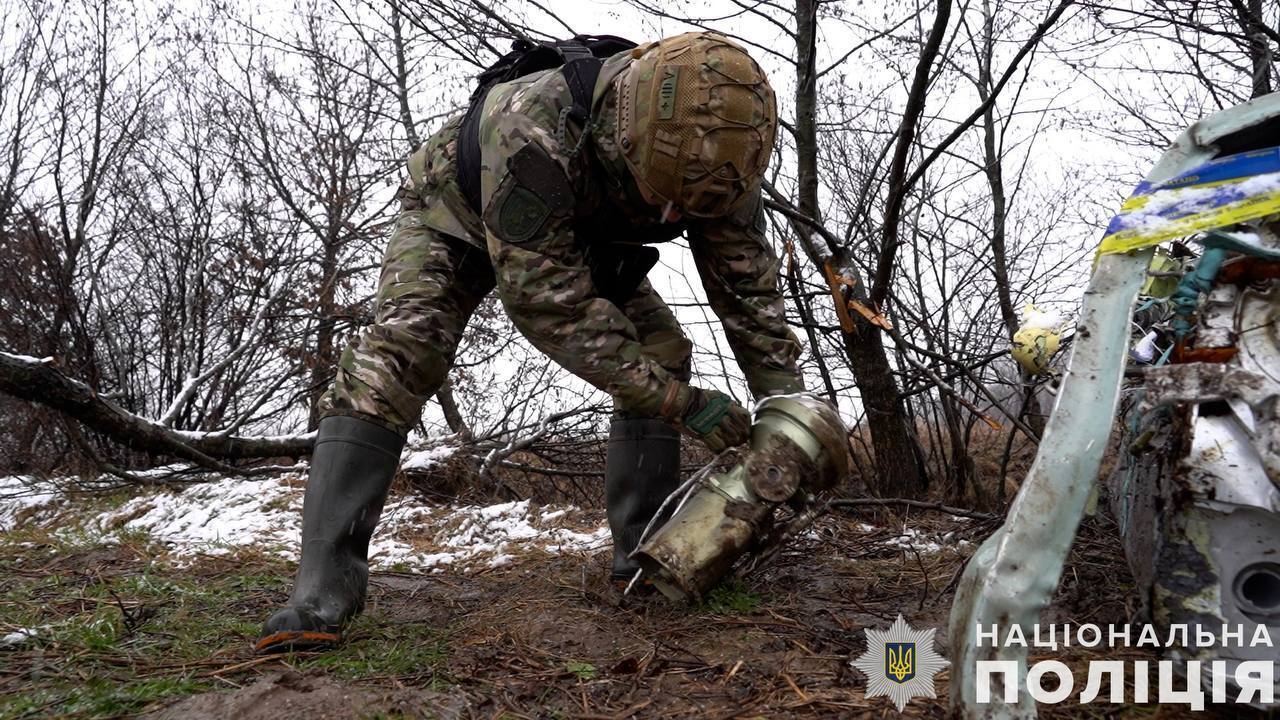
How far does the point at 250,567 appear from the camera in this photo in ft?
11.0

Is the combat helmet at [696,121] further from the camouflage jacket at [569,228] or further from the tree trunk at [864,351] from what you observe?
the tree trunk at [864,351]

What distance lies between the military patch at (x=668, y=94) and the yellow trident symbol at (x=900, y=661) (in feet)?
4.46

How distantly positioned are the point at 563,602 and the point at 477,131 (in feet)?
4.75

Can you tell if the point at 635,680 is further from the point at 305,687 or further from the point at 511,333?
the point at 511,333

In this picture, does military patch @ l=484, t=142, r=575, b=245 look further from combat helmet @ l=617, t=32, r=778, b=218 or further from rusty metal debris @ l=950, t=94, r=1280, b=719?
rusty metal debris @ l=950, t=94, r=1280, b=719

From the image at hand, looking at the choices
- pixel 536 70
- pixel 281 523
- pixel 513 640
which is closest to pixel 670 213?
pixel 536 70

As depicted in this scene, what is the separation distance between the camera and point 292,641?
2.15m

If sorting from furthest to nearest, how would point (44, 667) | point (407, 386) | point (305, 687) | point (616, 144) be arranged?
point (407, 386)
point (616, 144)
point (44, 667)
point (305, 687)

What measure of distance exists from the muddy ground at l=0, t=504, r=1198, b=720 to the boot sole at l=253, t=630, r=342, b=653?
39 millimetres

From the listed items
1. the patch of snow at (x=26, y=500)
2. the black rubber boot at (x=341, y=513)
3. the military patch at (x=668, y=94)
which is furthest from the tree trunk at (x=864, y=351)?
the patch of snow at (x=26, y=500)

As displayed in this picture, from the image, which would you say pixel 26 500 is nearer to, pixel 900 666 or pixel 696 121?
pixel 696 121

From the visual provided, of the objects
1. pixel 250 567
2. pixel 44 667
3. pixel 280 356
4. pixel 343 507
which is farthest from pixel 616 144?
pixel 280 356

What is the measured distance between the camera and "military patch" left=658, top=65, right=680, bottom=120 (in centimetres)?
218

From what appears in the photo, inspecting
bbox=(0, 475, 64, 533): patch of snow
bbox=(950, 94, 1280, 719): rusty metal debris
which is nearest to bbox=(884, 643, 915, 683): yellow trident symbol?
bbox=(950, 94, 1280, 719): rusty metal debris
